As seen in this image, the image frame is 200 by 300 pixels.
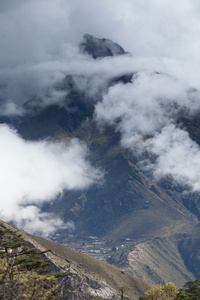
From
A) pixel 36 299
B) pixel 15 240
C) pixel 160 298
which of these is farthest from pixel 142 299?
pixel 36 299

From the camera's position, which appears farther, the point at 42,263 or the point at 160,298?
the point at 160,298

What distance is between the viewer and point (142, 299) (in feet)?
563

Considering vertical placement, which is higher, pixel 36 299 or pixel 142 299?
pixel 142 299

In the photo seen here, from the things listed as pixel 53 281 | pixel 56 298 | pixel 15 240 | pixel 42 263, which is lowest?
pixel 56 298

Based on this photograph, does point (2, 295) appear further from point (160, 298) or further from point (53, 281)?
point (160, 298)

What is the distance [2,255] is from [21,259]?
4177 mm

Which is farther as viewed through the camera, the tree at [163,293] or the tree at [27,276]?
the tree at [163,293]

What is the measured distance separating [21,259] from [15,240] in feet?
36.4

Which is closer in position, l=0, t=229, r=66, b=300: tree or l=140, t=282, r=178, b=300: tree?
l=0, t=229, r=66, b=300: tree

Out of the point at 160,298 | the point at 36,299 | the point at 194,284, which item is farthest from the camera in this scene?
the point at 194,284

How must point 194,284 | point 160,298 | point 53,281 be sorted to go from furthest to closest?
point 194,284 → point 160,298 → point 53,281

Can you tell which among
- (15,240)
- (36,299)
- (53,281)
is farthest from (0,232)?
(36,299)

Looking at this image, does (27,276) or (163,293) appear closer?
(27,276)

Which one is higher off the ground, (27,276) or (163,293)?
(163,293)
